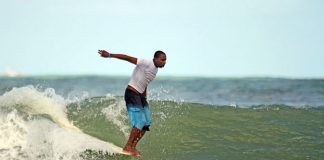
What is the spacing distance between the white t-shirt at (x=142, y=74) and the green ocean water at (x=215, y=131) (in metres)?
1.22

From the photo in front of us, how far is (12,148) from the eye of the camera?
858cm

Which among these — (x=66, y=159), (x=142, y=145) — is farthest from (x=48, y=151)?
(x=142, y=145)

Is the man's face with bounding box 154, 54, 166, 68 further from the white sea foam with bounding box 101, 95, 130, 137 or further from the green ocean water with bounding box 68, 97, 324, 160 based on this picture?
the white sea foam with bounding box 101, 95, 130, 137

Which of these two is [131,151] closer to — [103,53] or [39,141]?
[39,141]

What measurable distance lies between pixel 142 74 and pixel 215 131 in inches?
148

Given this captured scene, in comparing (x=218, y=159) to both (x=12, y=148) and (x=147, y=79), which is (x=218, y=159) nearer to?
(x=147, y=79)

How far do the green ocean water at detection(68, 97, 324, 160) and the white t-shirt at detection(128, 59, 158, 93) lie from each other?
1.22 metres

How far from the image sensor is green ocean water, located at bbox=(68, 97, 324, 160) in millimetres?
9234

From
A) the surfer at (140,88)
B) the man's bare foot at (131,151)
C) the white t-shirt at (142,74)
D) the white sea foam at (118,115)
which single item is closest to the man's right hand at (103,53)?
the surfer at (140,88)

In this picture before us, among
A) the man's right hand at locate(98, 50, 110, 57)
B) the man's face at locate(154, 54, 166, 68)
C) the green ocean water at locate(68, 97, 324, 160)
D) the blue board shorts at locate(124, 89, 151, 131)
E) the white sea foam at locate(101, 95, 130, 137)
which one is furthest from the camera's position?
the white sea foam at locate(101, 95, 130, 137)

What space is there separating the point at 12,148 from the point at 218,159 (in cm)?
349

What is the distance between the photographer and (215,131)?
11312mm

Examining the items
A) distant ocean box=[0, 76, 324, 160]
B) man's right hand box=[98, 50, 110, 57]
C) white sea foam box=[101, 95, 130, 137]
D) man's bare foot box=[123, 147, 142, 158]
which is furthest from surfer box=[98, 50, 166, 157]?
white sea foam box=[101, 95, 130, 137]

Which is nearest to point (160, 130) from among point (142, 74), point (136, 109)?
point (136, 109)
